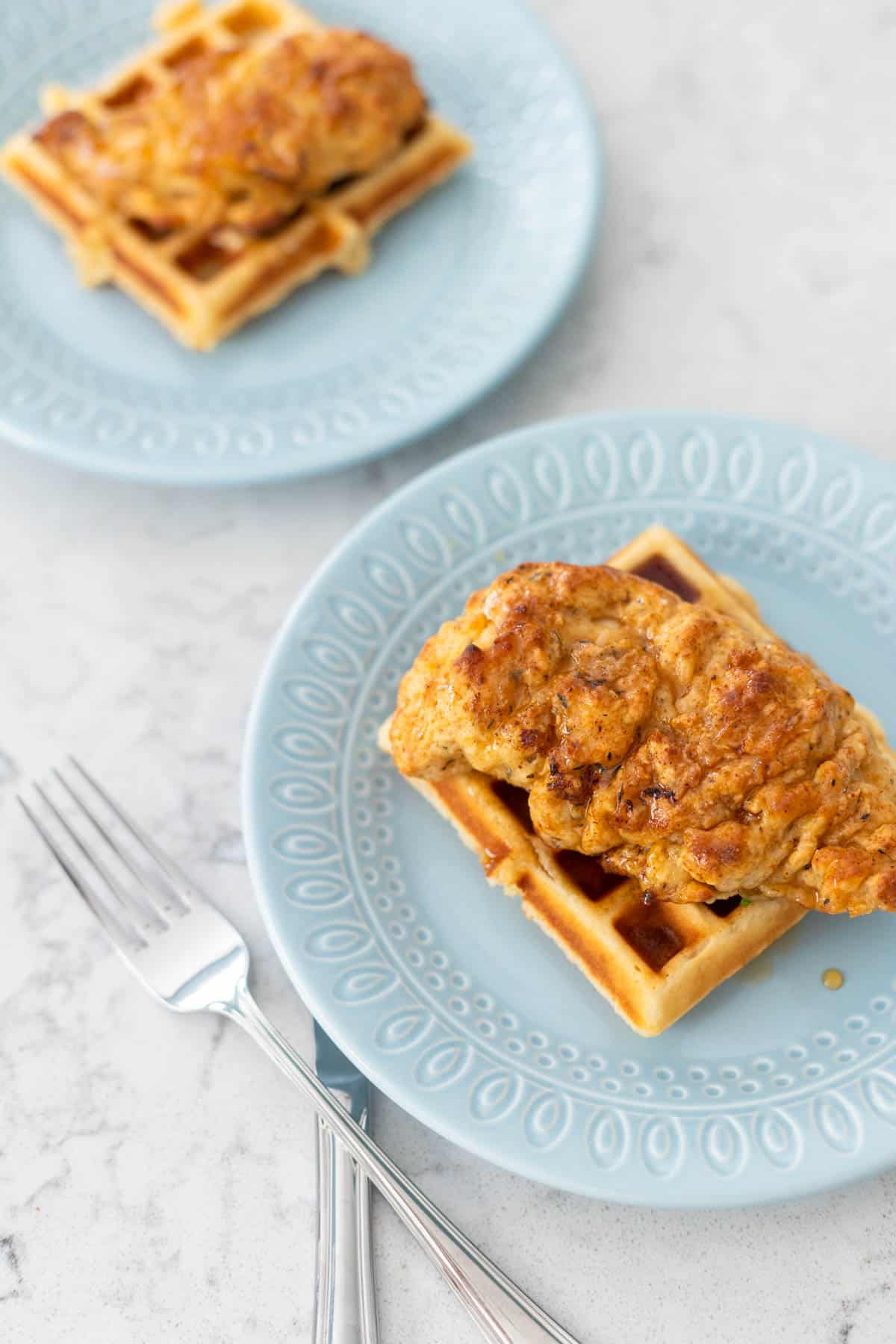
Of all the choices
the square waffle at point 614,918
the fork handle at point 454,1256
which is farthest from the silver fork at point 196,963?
the square waffle at point 614,918

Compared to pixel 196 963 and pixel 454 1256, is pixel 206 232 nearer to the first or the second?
pixel 196 963

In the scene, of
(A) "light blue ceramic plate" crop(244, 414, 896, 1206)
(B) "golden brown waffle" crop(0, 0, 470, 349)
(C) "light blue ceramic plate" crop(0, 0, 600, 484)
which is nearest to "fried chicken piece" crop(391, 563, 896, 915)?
(A) "light blue ceramic plate" crop(244, 414, 896, 1206)

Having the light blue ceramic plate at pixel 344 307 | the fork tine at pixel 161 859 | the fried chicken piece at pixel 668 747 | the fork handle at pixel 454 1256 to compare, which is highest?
the light blue ceramic plate at pixel 344 307

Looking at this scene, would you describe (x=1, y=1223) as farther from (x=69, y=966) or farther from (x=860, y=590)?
(x=860, y=590)

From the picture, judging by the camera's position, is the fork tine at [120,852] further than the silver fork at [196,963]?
Yes

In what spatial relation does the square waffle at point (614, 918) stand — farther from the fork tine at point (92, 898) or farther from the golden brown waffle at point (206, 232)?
the golden brown waffle at point (206, 232)

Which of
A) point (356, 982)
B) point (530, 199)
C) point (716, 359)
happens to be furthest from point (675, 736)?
point (530, 199)

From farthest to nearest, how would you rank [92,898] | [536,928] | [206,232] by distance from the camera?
[206,232]
[92,898]
[536,928]

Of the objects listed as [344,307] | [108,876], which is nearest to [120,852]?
[108,876]
